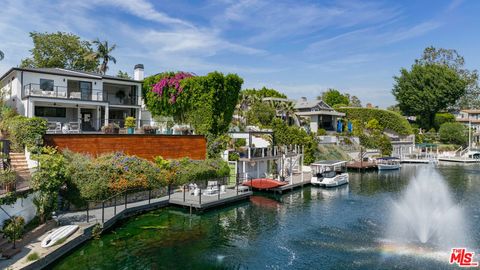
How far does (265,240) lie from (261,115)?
3765 cm

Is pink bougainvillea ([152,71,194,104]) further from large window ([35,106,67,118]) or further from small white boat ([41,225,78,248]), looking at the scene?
small white boat ([41,225,78,248])

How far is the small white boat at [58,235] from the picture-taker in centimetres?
1572

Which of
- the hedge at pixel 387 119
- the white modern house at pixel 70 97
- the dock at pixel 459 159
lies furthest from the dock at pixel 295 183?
the dock at pixel 459 159

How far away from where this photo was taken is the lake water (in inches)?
644

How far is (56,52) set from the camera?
53.9 m

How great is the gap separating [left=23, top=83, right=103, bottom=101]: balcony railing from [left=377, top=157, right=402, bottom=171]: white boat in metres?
42.1

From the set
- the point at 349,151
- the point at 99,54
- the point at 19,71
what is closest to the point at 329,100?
the point at 349,151

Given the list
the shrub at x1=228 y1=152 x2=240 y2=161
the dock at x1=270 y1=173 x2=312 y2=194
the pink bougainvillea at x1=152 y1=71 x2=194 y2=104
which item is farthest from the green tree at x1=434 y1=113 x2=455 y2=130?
the pink bougainvillea at x1=152 y1=71 x2=194 y2=104

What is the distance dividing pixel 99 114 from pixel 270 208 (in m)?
21.9

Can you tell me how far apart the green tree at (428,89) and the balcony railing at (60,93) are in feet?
248

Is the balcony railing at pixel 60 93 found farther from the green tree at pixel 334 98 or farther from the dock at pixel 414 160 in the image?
the green tree at pixel 334 98

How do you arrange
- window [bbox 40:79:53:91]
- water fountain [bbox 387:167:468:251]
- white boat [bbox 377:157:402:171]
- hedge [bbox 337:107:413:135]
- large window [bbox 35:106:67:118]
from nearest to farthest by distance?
water fountain [bbox 387:167:468:251], window [bbox 40:79:53:91], large window [bbox 35:106:67:118], white boat [bbox 377:157:402:171], hedge [bbox 337:107:413:135]

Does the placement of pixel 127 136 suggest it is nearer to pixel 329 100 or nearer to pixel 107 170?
pixel 107 170

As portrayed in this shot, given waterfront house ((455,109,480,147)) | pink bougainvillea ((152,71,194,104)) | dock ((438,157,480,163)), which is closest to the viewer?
pink bougainvillea ((152,71,194,104))
